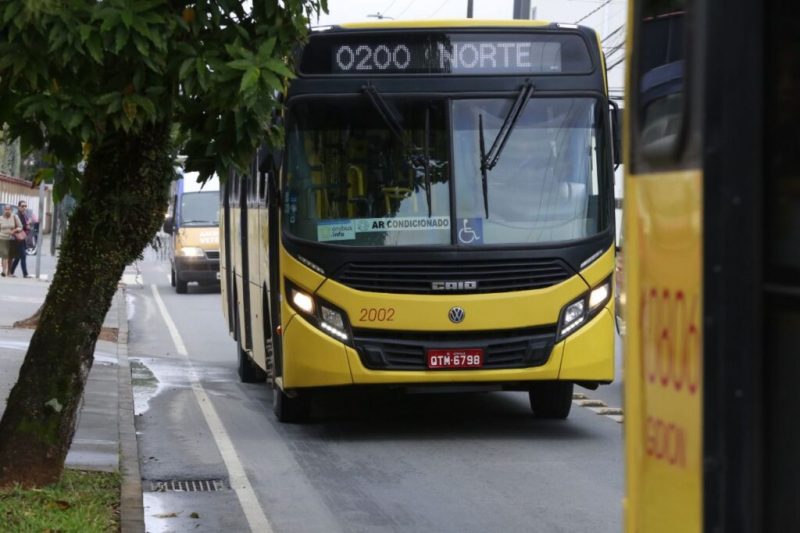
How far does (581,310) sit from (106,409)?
4.49 metres

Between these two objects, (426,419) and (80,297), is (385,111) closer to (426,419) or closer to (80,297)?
(426,419)

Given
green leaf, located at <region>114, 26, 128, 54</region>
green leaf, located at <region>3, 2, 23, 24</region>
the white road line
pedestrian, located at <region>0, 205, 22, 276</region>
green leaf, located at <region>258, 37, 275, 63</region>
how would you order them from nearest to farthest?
green leaf, located at <region>3, 2, 23, 24</region> < green leaf, located at <region>114, 26, 128, 54</region> < green leaf, located at <region>258, 37, 275, 63</region> < the white road line < pedestrian, located at <region>0, 205, 22, 276</region>

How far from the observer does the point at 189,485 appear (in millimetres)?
10250

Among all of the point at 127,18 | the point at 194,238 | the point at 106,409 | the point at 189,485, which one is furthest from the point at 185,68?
the point at 194,238

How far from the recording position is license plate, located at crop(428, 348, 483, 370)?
37.9ft

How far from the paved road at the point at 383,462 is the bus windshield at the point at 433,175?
1561 mm

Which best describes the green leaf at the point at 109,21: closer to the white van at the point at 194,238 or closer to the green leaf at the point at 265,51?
the green leaf at the point at 265,51

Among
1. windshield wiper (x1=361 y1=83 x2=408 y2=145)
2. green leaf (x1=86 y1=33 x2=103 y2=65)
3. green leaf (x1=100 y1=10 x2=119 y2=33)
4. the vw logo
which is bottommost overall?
the vw logo

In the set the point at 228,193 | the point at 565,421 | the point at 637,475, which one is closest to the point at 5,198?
the point at 228,193

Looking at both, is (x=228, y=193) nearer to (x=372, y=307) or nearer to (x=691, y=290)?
(x=372, y=307)

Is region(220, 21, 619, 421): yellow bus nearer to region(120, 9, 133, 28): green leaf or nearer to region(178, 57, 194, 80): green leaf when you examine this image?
region(178, 57, 194, 80): green leaf

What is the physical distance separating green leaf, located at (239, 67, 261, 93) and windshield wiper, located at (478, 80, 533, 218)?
3.80 metres

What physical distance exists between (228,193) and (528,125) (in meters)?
7.10

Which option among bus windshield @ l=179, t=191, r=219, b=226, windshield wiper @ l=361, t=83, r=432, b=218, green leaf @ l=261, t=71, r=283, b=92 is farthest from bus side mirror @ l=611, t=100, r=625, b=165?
bus windshield @ l=179, t=191, r=219, b=226
